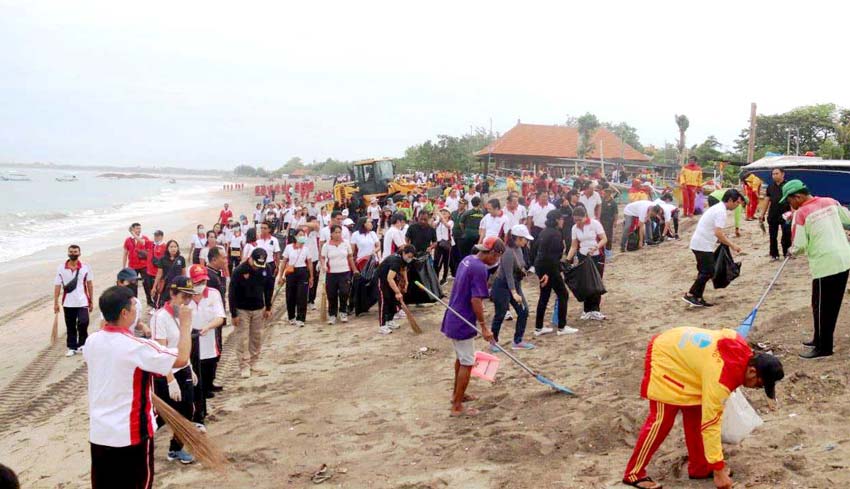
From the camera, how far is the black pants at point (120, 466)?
3834mm

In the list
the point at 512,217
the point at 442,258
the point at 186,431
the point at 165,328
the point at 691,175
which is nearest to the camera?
the point at 186,431

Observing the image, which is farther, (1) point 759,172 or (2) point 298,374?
(1) point 759,172

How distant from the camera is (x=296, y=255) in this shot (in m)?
10.2

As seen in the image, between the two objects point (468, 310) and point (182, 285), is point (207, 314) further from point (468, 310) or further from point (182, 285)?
point (468, 310)

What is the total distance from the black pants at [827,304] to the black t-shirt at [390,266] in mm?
5423

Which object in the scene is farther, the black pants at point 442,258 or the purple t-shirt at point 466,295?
the black pants at point 442,258

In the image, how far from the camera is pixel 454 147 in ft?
148

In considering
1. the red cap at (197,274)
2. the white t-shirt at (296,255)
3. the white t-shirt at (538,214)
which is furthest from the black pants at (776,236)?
the red cap at (197,274)

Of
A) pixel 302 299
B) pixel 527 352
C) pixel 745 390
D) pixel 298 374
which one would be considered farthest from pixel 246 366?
pixel 745 390

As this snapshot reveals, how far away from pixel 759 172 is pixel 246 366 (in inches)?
336

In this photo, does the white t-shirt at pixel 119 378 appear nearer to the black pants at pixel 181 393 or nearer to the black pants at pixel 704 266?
the black pants at pixel 181 393

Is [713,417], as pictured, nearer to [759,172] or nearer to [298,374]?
[298,374]

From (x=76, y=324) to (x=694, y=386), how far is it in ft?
29.5

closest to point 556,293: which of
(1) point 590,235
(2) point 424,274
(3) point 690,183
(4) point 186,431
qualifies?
(1) point 590,235
